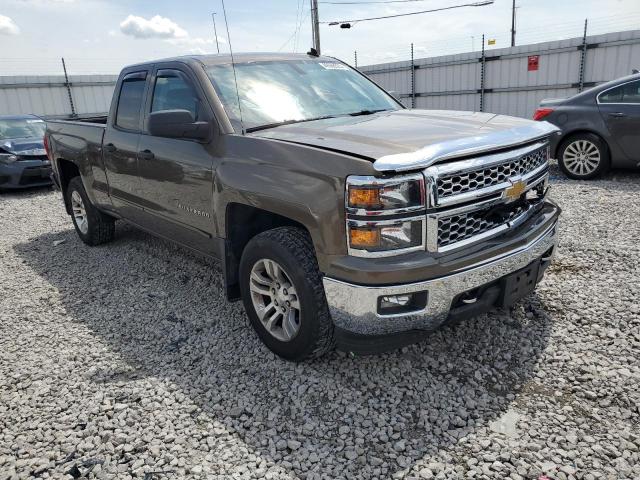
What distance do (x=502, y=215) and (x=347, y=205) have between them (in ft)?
3.15

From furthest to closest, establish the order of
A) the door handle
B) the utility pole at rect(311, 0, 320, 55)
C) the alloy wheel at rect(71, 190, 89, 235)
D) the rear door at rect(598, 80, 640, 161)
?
the utility pole at rect(311, 0, 320, 55) → the rear door at rect(598, 80, 640, 161) → the alloy wheel at rect(71, 190, 89, 235) → the door handle

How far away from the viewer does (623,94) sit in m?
7.15

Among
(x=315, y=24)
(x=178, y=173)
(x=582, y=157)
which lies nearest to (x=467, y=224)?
(x=178, y=173)

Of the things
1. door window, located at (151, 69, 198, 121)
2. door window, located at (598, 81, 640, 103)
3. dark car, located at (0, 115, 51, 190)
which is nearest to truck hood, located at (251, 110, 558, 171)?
door window, located at (151, 69, 198, 121)

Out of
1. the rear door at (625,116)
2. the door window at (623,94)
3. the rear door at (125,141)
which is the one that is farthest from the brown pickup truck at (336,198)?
the door window at (623,94)

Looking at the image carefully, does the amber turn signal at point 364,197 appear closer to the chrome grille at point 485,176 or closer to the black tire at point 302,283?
the chrome grille at point 485,176

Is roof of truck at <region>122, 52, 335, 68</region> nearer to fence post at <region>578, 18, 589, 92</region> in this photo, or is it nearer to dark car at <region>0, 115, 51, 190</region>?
dark car at <region>0, 115, 51, 190</region>

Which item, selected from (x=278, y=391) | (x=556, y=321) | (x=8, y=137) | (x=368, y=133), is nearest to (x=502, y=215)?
(x=368, y=133)

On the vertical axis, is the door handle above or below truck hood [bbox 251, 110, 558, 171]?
below

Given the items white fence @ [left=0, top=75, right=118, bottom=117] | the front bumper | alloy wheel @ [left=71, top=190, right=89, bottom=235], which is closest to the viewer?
alloy wheel @ [left=71, top=190, right=89, bottom=235]

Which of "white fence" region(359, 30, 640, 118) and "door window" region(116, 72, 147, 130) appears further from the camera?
"white fence" region(359, 30, 640, 118)

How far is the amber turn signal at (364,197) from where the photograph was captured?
237 cm

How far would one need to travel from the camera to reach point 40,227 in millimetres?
7234

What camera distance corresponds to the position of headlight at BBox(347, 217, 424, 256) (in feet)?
7.87
